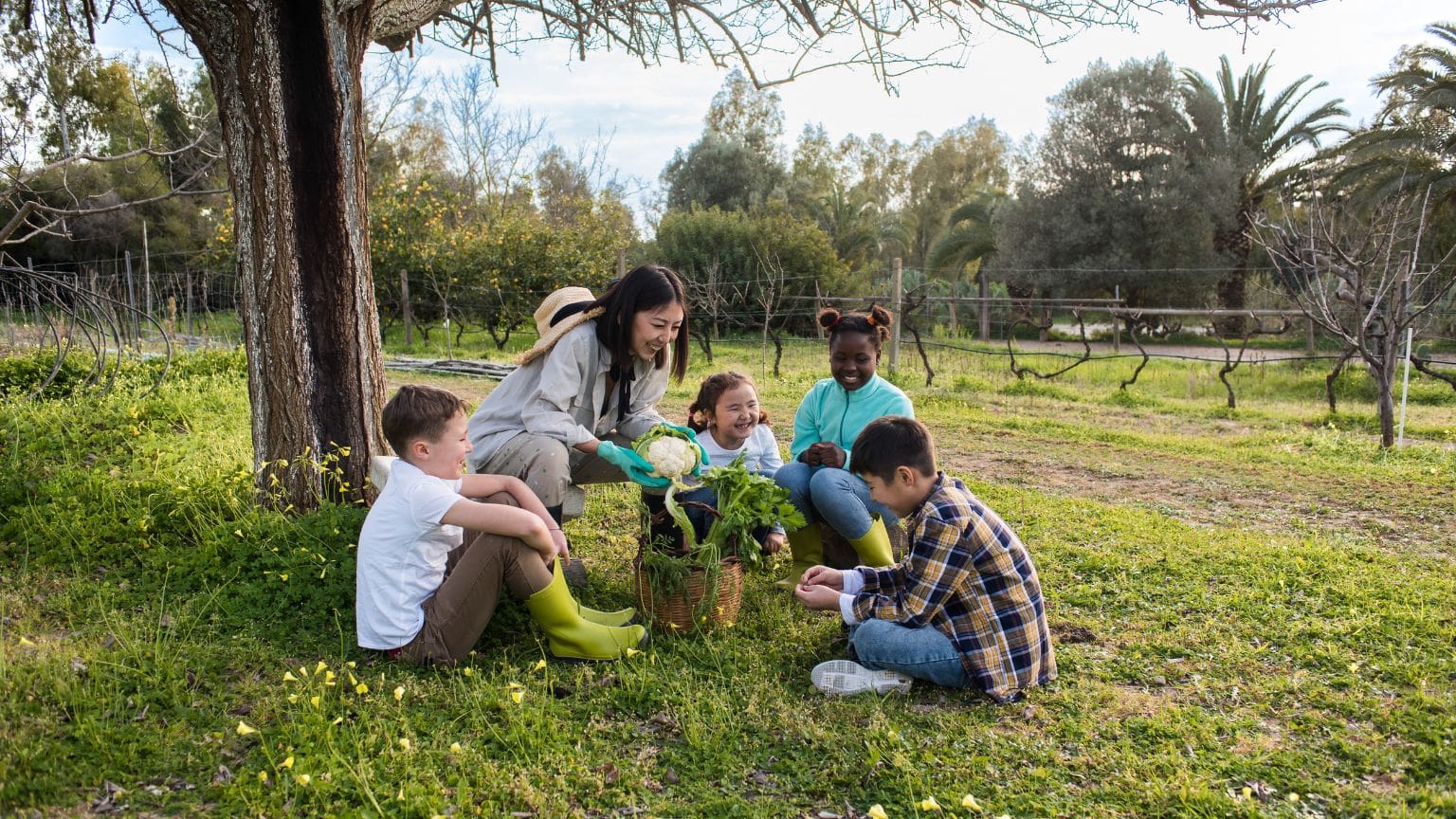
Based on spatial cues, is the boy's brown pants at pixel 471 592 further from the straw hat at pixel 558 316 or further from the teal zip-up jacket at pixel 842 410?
the teal zip-up jacket at pixel 842 410

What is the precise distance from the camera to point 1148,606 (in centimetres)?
386

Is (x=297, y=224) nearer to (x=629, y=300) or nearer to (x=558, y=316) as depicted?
(x=558, y=316)

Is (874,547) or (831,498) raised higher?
(831,498)

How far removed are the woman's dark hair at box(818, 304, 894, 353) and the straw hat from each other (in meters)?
1.09

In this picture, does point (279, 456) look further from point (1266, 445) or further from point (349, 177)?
point (1266, 445)

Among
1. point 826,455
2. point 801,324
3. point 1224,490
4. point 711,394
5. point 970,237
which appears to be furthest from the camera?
point 970,237

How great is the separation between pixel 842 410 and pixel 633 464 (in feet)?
4.01

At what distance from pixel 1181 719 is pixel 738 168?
2824cm

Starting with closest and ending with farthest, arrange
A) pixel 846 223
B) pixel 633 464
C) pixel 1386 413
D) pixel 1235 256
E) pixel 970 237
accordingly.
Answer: pixel 633 464 → pixel 1386 413 → pixel 1235 256 → pixel 970 237 → pixel 846 223

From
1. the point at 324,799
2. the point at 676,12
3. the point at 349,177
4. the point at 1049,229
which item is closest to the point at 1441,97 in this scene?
the point at 1049,229

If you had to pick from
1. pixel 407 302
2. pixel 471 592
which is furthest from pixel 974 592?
pixel 407 302

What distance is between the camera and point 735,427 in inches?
158

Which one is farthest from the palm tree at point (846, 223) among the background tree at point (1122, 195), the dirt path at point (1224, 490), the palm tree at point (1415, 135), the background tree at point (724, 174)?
the dirt path at point (1224, 490)

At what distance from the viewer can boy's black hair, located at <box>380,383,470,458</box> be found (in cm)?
301
